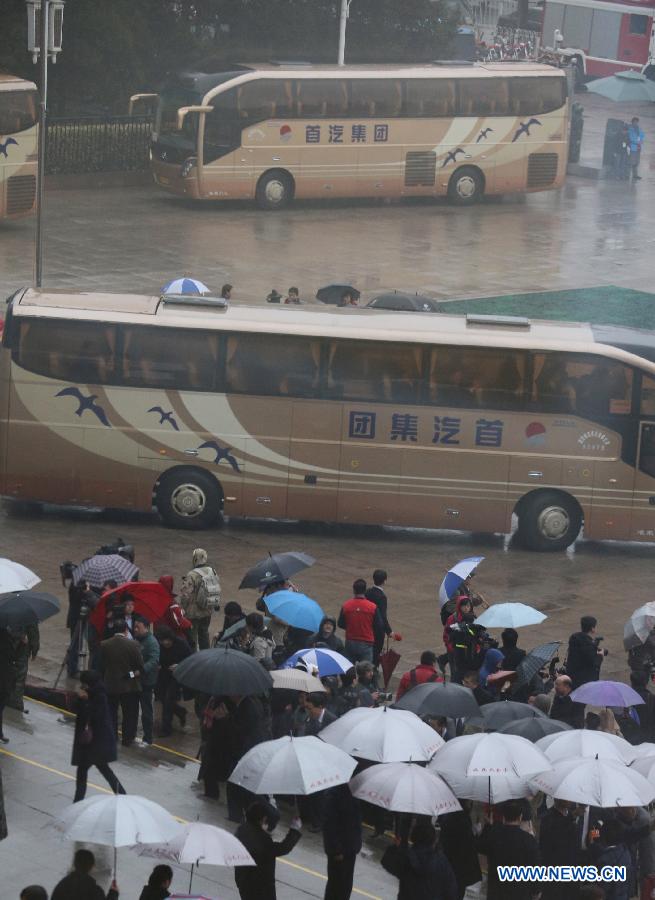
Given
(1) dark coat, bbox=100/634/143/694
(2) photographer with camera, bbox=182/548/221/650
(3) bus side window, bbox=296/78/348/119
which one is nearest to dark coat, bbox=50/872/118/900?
(1) dark coat, bbox=100/634/143/694

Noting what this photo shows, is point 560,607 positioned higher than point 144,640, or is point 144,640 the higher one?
point 144,640

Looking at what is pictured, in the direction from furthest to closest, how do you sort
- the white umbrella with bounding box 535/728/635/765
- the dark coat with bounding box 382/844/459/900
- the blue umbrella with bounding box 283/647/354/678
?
the blue umbrella with bounding box 283/647/354/678, the white umbrella with bounding box 535/728/635/765, the dark coat with bounding box 382/844/459/900

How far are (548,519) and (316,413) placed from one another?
327cm

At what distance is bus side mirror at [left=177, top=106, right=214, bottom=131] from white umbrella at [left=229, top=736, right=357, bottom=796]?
2894 cm

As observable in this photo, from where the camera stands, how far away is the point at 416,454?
21969 millimetres

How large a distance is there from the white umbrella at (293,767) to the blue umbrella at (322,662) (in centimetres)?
264

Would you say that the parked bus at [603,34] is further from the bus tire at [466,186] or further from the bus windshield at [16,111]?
the bus windshield at [16,111]

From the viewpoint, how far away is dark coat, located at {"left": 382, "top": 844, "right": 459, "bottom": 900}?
10258 mm

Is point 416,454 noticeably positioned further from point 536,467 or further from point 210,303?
point 210,303

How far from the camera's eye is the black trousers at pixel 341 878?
11305mm

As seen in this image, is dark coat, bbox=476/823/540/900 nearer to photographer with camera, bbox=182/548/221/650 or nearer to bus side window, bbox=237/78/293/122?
photographer with camera, bbox=182/548/221/650

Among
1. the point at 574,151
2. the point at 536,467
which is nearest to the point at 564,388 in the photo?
the point at 536,467

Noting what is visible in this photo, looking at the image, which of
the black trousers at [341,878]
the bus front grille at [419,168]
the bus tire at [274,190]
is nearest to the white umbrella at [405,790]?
the black trousers at [341,878]

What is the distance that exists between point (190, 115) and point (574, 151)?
45.3ft
